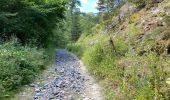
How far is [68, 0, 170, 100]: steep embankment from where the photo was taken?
8062 mm

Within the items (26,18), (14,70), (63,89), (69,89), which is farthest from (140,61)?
(26,18)

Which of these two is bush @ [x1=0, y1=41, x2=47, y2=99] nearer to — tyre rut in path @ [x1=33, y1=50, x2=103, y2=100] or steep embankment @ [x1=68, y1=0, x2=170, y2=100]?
tyre rut in path @ [x1=33, y1=50, x2=103, y2=100]

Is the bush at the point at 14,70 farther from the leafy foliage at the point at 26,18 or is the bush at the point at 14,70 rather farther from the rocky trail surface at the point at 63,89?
the leafy foliage at the point at 26,18

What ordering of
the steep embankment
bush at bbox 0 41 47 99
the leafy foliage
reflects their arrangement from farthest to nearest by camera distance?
the leafy foliage
bush at bbox 0 41 47 99
the steep embankment

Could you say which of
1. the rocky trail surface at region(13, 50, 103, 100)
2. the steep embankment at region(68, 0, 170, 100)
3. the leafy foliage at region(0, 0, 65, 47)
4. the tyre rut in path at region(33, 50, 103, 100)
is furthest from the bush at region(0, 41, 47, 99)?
the leafy foliage at region(0, 0, 65, 47)

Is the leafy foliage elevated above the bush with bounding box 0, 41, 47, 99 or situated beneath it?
elevated above

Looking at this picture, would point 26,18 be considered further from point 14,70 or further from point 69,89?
point 69,89

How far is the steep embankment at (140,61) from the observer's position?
8062 mm

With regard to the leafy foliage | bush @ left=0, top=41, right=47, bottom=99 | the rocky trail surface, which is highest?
the leafy foliage

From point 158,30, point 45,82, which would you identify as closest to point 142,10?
point 158,30

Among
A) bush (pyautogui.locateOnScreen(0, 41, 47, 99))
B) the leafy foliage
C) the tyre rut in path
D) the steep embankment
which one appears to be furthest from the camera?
the leafy foliage

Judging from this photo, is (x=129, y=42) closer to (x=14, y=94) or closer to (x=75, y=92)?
(x=75, y=92)

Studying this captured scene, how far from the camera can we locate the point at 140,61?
10133 millimetres

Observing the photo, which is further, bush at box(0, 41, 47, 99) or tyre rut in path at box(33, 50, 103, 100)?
bush at box(0, 41, 47, 99)
